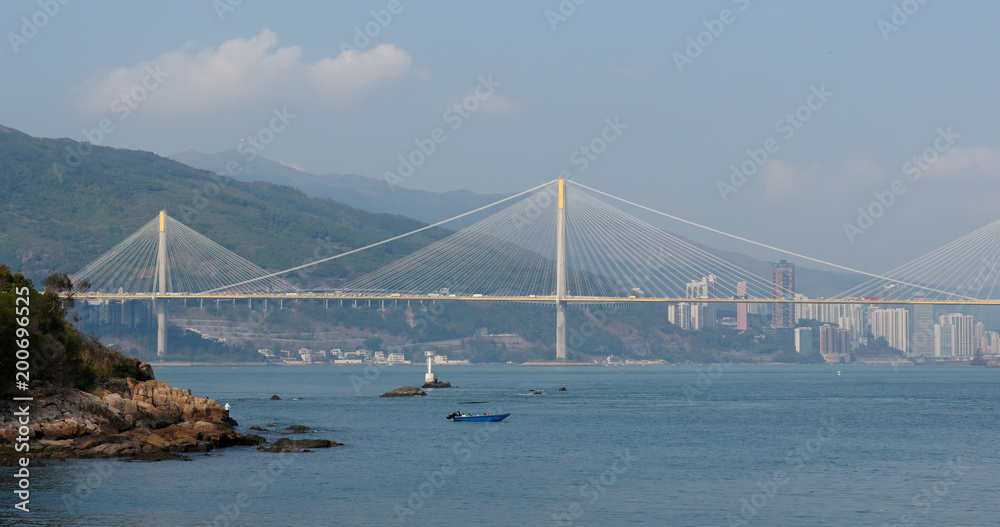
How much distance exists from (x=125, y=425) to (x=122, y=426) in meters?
0.13

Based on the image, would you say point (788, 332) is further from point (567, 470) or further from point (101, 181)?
point (567, 470)

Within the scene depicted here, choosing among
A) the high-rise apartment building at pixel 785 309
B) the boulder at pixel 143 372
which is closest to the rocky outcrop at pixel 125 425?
the boulder at pixel 143 372

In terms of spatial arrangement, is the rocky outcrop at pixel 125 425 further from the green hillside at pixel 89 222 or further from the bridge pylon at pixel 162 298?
the green hillside at pixel 89 222

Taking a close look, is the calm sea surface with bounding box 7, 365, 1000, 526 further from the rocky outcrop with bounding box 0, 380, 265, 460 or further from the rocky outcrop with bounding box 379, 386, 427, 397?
the rocky outcrop with bounding box 379, 386, 427, 397

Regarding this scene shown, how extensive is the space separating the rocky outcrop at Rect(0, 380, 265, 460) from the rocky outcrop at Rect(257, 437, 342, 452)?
1.20 m

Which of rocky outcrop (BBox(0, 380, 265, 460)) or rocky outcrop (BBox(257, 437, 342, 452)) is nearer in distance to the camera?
rocky outcrop (BBox(0, 380, 265, 460))

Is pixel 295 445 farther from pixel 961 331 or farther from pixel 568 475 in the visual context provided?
pixel 961 331

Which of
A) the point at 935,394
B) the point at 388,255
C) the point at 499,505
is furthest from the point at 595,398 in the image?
the point at 388,255

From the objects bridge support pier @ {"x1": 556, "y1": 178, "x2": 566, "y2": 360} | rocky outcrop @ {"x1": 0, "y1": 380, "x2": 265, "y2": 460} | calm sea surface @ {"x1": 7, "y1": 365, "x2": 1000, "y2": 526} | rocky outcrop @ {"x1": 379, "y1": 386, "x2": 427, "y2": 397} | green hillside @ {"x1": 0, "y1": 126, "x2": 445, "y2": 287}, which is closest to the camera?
calm sea surface @ {"x1": 7, "y1": 365, "x2": 1000, "y2": 526}

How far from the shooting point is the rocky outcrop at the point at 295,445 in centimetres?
3316

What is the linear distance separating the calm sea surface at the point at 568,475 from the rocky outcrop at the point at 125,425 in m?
1.23

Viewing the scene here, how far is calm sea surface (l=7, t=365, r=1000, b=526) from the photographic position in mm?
23609

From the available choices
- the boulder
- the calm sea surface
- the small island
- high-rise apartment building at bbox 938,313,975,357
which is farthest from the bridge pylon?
high-rise apartment building at bbox 938,313,975,357

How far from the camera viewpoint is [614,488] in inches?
1081
